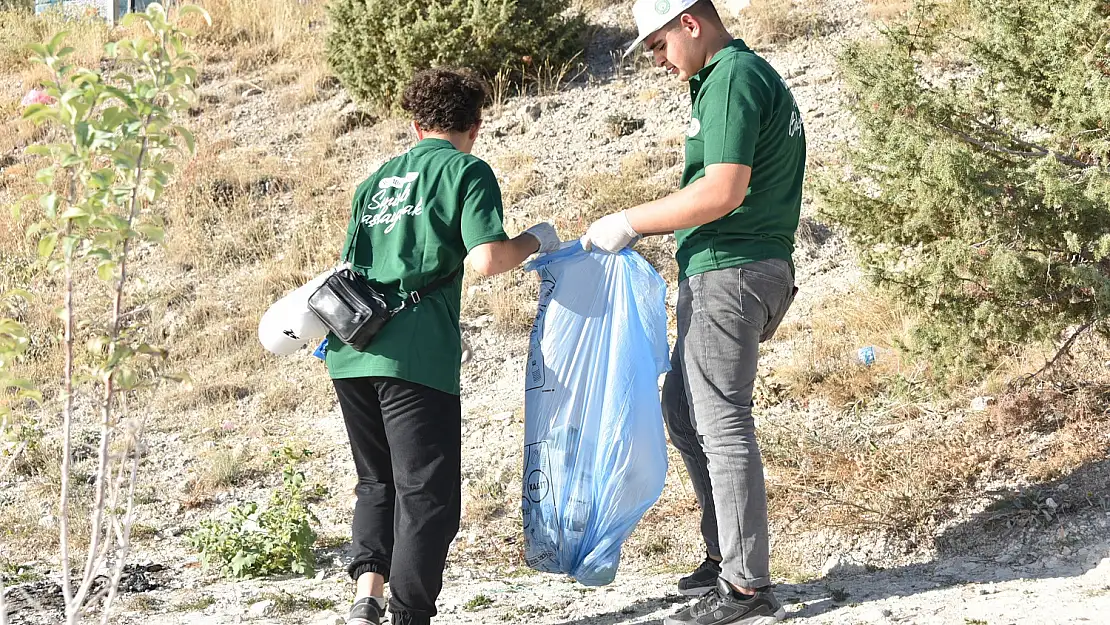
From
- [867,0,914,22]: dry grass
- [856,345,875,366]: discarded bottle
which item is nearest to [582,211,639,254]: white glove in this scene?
[856,345,875,366]: discarded bottle

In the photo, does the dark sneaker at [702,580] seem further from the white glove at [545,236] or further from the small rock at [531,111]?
the small rock at [531,111]

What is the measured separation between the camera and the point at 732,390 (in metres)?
2.61

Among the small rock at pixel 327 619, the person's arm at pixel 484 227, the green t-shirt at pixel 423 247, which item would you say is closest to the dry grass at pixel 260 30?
the small rock at pixel 327 619

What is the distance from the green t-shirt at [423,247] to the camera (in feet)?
8.37

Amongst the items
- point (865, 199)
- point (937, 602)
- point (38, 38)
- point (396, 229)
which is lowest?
point (937, 602)

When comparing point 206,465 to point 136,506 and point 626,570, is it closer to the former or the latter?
point 136,506

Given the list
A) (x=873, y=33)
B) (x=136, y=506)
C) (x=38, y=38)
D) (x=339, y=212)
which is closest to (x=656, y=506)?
(x=136, y=506)

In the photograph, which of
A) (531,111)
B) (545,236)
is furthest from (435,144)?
(531,111)

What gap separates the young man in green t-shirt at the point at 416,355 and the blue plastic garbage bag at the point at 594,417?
31 centimetres

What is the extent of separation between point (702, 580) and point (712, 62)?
1.47 m

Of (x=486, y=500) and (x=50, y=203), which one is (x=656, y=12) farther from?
(x=486, y=500)

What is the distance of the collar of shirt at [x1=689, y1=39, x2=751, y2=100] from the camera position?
254cm

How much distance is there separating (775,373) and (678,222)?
2.60 m

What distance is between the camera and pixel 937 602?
2795 mm
